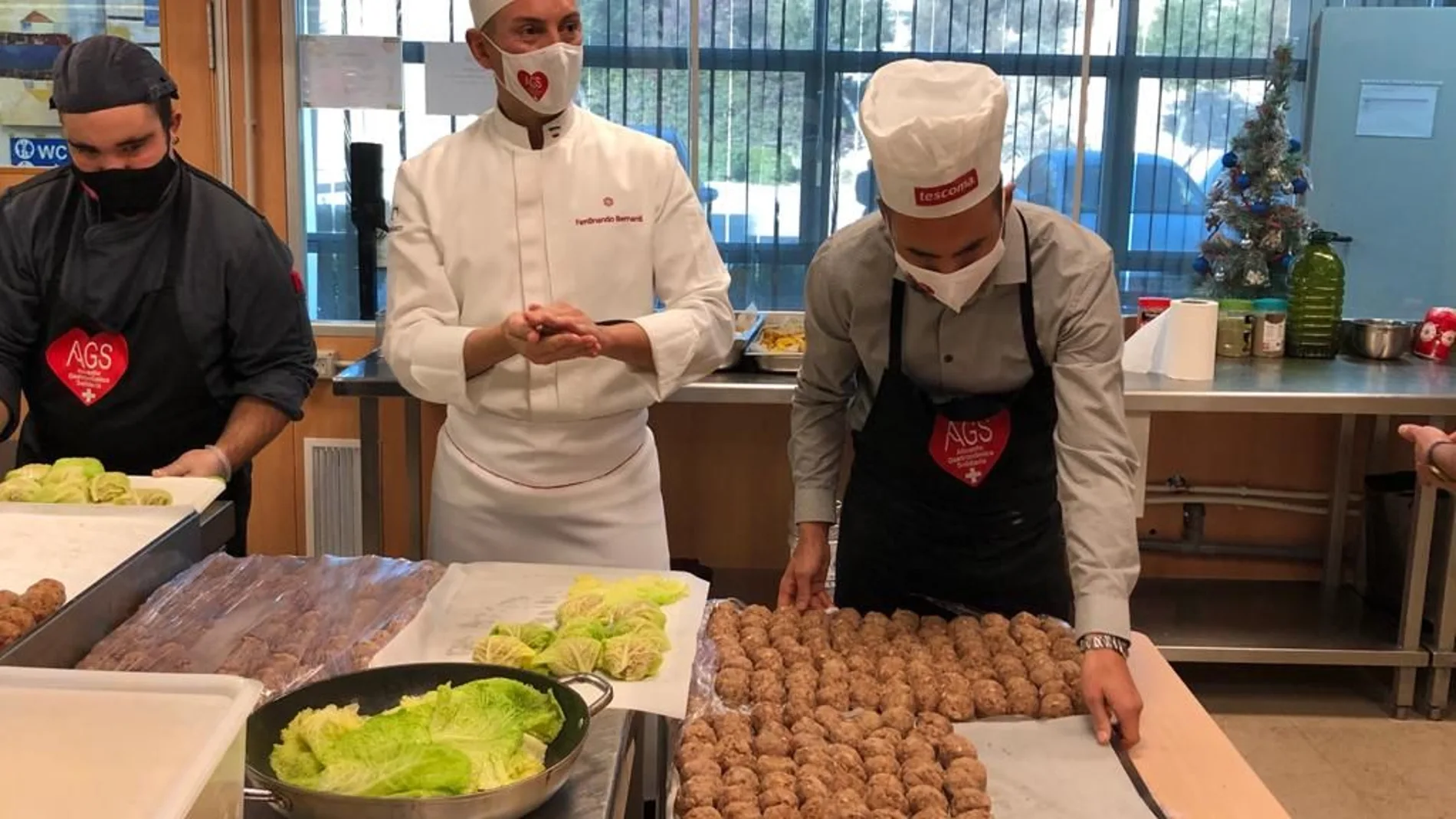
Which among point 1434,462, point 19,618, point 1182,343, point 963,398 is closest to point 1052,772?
point 963,398

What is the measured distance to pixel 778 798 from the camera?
1.23 m

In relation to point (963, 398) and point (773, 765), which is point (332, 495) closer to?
point (963, 398)

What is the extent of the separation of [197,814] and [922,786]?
0.68 m

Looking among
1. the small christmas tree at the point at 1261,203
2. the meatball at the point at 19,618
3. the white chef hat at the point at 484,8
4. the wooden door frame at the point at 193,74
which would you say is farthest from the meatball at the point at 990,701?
the wooden door frame at the point at 193,74

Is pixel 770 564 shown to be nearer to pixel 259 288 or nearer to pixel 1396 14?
pixel 259 288

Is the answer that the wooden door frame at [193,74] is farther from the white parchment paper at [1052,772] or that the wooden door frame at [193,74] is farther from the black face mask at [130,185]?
the white parchment paper at [1052,772]

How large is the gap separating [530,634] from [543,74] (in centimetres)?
85

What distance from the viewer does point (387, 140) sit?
3.64 metres

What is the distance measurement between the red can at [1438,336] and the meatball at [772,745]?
2.89 metres

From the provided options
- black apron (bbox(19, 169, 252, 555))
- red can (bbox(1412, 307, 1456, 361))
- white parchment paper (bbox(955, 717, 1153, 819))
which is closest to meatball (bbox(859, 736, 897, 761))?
white parchment paper (bbox(955, 717, 1153, 819))

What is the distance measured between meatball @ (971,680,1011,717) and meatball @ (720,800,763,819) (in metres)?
0.35

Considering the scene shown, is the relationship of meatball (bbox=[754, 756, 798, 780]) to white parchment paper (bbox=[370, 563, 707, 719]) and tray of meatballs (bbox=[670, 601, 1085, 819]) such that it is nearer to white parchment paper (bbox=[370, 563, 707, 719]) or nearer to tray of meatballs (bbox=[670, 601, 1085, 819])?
tray of meatballs (bbox=[670, 601, 1085, 819])

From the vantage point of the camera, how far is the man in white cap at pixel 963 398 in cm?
150

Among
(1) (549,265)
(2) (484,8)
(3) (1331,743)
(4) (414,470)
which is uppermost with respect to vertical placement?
(2) (484,8)
